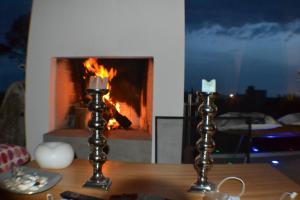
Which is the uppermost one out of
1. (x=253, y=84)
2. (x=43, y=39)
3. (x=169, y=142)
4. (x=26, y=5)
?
(x=26, y=5)

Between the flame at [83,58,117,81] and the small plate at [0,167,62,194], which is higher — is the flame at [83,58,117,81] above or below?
above

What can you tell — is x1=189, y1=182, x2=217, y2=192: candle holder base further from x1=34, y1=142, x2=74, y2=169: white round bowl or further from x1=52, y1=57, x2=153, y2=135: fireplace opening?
x1=52, y1=57, x2=153, y2=135: fireplace opening

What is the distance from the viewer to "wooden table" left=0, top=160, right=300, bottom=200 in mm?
1033

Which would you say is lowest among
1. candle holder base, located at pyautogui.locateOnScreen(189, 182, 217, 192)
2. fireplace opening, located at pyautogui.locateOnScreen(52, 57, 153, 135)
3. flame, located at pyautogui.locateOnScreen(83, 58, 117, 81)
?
candle holder base, located at pyautogui.locateOnScreen(189, 182, 217, 192)

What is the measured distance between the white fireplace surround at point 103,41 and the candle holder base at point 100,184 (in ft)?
4.93

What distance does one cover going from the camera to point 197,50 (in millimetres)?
3131

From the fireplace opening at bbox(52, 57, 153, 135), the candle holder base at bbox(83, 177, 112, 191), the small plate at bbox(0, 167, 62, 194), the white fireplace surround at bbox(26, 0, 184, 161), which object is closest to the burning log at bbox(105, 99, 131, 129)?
the fireplace opening at bbox(52, 57, 153, 135)

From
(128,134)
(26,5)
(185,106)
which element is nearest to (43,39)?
(26,5)

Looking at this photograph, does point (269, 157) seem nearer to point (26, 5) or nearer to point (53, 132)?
point (53, 132)

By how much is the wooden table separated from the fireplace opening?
1.59 metres

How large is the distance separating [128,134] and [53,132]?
Answer: 68cm

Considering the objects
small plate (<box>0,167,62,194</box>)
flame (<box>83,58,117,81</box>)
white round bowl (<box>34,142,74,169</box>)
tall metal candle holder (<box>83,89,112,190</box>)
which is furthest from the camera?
flame (<box>83,58,117,81</box>)

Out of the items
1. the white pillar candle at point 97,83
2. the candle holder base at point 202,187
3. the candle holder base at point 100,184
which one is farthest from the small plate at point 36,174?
the candle holder base at point 202,187

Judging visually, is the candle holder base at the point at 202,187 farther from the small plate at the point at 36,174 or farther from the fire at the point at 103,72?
the fire at the point at 103,72
